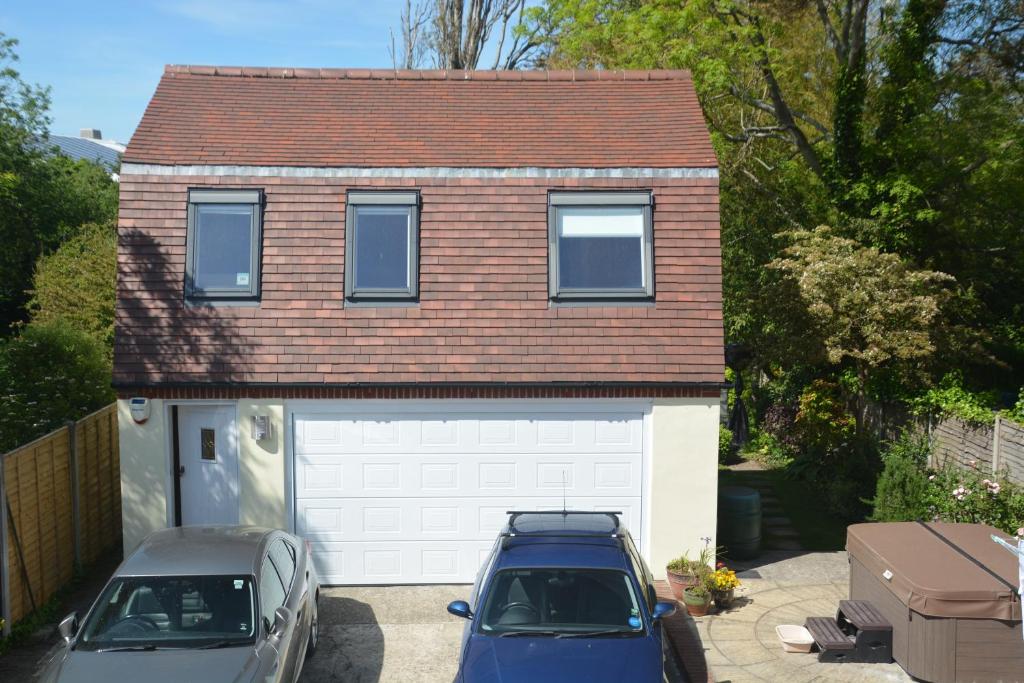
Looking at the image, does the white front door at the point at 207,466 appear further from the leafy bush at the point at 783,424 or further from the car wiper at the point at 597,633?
the leafy bush at the point at 783,424

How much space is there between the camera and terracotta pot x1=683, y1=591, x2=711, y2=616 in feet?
33.4

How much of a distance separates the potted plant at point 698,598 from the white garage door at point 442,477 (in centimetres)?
118

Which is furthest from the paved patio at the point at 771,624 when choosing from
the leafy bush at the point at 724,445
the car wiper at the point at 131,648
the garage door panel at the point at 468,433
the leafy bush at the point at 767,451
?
the leafy bush at the point at 724,445

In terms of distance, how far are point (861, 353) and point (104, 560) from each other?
1141cm

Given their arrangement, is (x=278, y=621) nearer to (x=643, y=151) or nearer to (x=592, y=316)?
(x=592, y=316)

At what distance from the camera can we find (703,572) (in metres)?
10.5

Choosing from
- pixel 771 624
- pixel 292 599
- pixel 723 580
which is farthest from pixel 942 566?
pixel 292 599

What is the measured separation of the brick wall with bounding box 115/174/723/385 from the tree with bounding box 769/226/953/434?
375 centimetres

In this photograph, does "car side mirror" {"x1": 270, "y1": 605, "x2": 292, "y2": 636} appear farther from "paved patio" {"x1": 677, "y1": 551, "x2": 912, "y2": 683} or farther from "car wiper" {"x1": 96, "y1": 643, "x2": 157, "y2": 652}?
"paved patio" {"x1": 677, "y1": 551, "x2": 912, "y2": 683}

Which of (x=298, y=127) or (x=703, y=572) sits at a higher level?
(x=298, y=127)

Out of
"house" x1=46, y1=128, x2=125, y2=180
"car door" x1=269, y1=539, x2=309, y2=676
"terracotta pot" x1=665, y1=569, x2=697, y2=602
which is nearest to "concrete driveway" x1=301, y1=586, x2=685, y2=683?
"car door" x1=269, y1=539, x2=309, y2=676

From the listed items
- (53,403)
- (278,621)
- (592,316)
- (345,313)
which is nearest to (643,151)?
(592,316)

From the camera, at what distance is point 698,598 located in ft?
33.4

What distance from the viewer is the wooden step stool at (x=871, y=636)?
8750 mm
